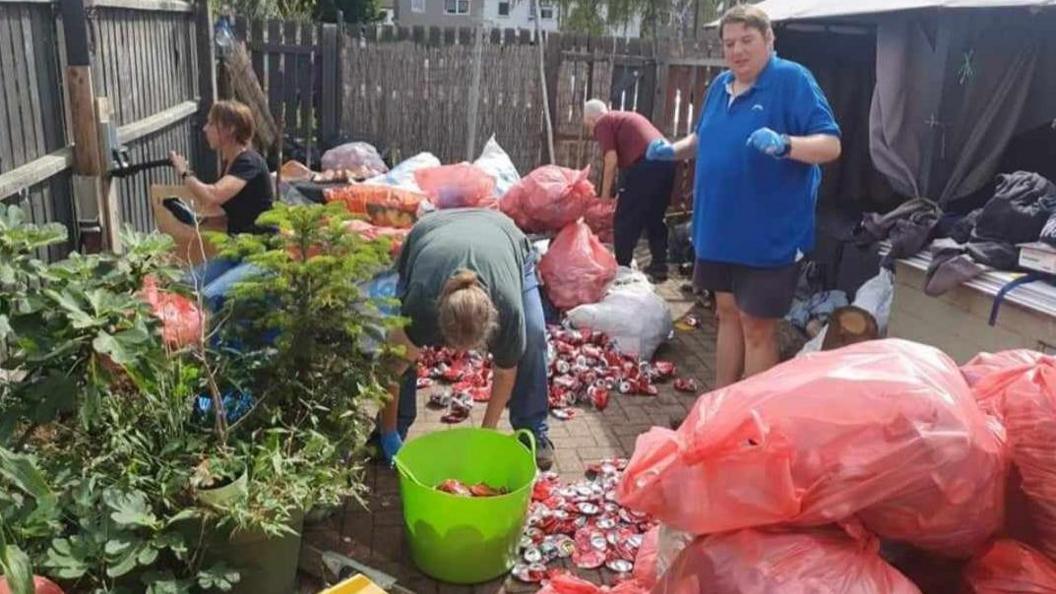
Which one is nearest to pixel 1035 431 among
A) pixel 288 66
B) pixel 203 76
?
pixel 203 76

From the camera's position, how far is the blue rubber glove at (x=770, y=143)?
3090 mm

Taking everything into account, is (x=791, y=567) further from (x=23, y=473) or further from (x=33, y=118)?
(x=33, y=118)

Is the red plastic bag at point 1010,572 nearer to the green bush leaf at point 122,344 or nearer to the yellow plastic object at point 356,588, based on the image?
the yellow plastic object at point 356,588

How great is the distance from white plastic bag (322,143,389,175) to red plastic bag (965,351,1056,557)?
5938 mm

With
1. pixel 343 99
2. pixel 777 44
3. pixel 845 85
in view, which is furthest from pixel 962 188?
pixel 343 99

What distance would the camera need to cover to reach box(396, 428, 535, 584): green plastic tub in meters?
2.48

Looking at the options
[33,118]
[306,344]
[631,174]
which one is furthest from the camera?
[631,174]

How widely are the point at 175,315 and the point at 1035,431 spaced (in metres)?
2.62

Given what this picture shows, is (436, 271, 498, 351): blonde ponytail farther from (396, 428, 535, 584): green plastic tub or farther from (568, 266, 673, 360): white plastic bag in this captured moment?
(568, 266, 673, 360): white plastic bag

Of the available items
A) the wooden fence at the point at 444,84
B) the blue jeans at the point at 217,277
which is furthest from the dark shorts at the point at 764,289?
the wooden fence at the point at 444,84

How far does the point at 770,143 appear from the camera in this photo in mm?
3092

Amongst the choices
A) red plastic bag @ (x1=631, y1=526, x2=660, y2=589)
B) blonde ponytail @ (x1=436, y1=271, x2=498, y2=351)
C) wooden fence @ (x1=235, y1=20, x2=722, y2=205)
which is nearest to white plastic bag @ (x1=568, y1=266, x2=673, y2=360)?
blonde ponytail @ (x1=436, y1=271, x2=498, y2=351)

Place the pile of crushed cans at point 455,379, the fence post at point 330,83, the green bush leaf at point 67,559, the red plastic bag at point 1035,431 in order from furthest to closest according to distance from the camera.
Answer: the fence post at point 330,83, the pile of crushed cans at point 455,379, the green bush leaf at point 67,559, the red plastic bag at point 1035,431

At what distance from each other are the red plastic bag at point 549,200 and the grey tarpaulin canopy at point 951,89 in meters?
1.84
